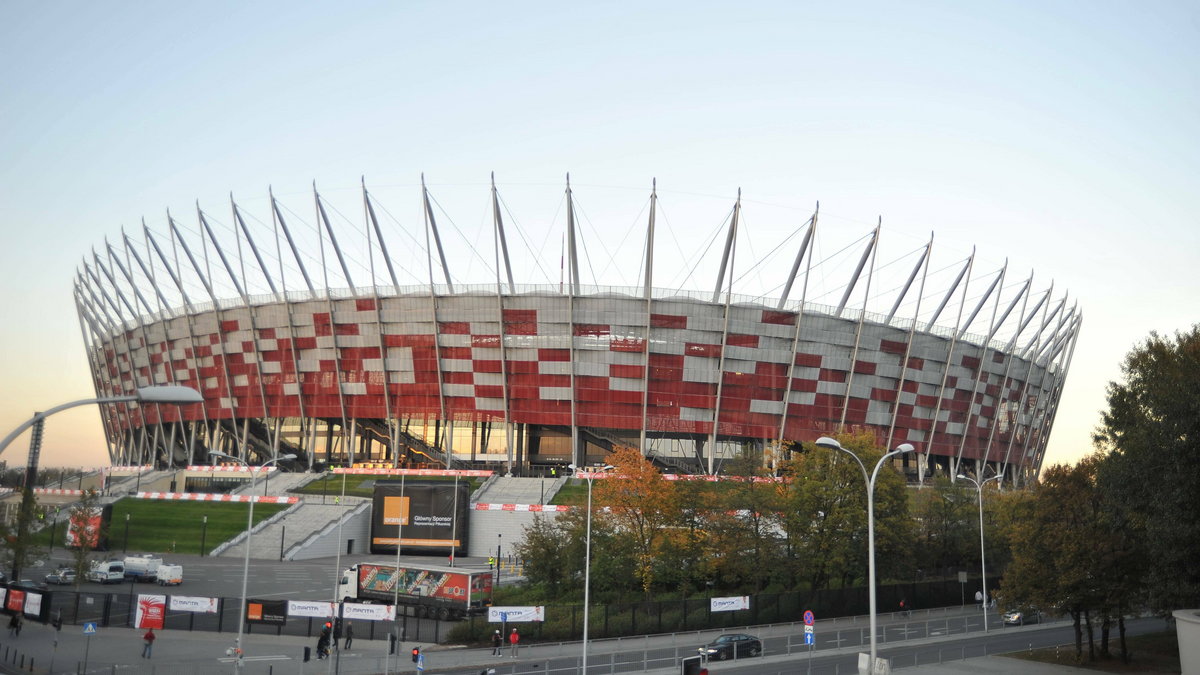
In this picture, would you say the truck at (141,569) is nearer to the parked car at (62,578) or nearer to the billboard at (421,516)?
the parked car at (62,578)

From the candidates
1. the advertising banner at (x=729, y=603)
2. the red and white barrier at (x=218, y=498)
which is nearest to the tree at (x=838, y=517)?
the advertising banner at (x=729, y=603)

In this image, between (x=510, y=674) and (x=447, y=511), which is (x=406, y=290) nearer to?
(x=447, y=511)

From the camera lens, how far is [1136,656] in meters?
38.6

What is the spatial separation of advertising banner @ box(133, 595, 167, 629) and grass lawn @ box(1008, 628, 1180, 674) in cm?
3591

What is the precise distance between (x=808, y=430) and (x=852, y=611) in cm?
4594

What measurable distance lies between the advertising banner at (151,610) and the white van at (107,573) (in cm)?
1761

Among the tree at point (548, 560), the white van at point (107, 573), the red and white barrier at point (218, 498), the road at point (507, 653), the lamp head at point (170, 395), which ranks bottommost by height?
the road at point (507, 653)

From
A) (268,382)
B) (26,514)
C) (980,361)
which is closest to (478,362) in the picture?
(268,382)

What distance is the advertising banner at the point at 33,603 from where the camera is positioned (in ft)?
125

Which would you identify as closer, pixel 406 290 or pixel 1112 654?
pixel 1112 654

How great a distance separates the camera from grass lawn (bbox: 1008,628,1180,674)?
35.5 m

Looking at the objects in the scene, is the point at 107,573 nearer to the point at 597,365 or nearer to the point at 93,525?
the point at 93,525

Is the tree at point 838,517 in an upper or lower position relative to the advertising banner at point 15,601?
upper

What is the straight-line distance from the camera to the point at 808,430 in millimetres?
93875
